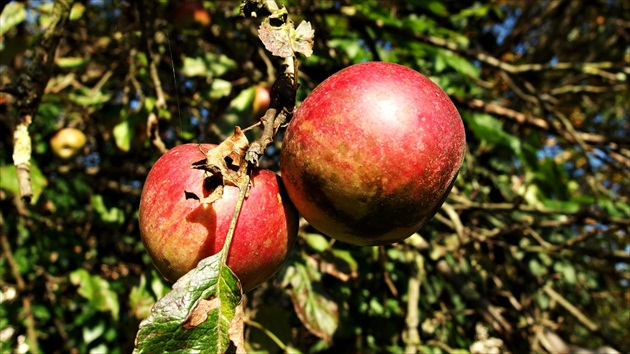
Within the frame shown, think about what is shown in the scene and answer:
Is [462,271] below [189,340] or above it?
below

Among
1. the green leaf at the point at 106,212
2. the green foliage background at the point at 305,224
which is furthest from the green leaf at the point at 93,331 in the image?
the green leaf at the point at 106,212

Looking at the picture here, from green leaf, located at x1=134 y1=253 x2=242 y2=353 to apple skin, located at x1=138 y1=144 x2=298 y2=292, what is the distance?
0.40 ft

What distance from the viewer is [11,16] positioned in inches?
81.0

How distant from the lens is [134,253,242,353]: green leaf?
0.84 metres

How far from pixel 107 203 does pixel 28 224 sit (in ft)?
1.88

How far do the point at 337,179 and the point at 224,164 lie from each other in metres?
0.22

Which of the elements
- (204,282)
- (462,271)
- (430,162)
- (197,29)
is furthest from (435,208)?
(197,29)

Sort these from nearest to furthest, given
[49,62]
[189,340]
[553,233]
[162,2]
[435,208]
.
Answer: [189,340], [435,208], [49,62], [162,2], [553,233]

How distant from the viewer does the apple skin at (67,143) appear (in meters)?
3.11

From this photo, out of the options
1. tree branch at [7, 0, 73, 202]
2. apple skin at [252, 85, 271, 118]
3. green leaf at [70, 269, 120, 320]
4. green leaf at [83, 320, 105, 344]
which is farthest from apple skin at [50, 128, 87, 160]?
tree branch at [7, 0, 73, 202]

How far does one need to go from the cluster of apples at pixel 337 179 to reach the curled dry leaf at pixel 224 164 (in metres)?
0.07

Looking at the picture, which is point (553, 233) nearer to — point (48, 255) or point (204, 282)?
point (204, 282)

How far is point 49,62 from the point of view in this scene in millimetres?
1372

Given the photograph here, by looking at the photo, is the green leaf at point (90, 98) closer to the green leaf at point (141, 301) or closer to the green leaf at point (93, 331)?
the green leaf at point (141, 301)
